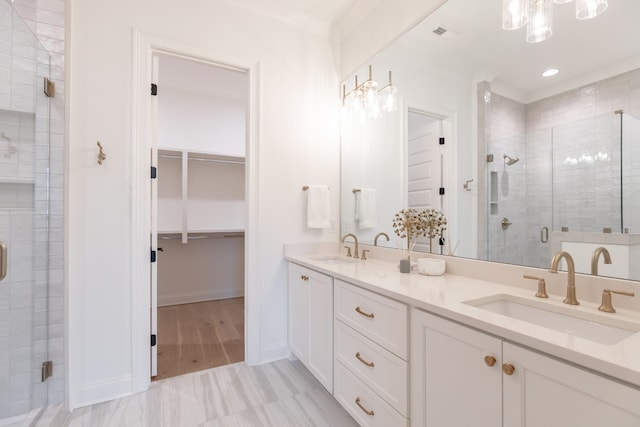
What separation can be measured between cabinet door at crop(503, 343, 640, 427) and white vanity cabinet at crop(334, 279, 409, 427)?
0.43 meters

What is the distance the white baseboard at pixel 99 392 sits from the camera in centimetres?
181

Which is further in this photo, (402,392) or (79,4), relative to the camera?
(79,4)

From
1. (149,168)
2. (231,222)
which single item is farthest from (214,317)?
(149,168)

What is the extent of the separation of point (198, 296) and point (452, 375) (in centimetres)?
365

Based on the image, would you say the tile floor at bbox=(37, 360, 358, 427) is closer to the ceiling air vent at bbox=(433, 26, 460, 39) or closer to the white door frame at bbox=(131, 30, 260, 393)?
the white door frame at bbox=(131, 30, 260, 393)

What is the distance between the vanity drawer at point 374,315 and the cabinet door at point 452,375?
2.8 inches

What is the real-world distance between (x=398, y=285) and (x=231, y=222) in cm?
314

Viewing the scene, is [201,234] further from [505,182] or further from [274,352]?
[505,182]

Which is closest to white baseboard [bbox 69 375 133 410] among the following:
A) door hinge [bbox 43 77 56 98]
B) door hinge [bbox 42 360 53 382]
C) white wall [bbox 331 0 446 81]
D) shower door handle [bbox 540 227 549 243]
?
door hinge [bbox 42 360 53 382]

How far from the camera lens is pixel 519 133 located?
1.43 meters

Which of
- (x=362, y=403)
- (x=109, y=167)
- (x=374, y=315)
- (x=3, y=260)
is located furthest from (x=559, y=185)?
(x=3, y=260)

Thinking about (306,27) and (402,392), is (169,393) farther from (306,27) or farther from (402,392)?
(306,27)

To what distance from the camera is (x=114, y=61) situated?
1.92 metres

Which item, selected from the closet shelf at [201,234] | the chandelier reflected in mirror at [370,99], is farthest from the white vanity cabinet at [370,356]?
the closet shelf at [201,234]
